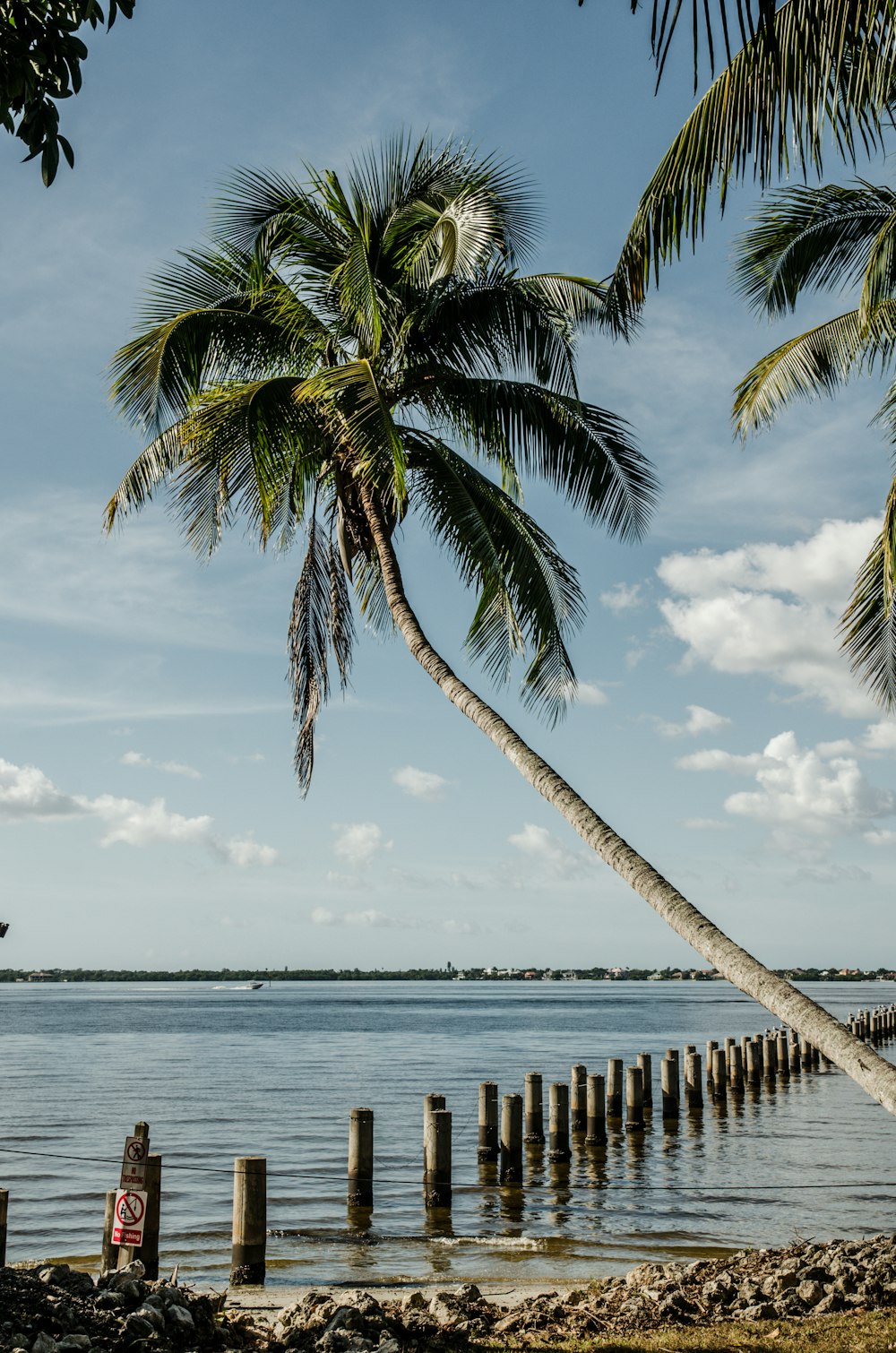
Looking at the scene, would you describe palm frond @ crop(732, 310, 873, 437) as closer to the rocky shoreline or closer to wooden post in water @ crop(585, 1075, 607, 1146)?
the rocky shoreline

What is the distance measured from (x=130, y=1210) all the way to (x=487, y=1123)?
9.62 metres

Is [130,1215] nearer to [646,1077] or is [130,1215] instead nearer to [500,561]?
[500,561]

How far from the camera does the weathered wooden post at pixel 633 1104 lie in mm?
20531

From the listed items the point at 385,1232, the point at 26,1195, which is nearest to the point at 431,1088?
the point at 26,1195

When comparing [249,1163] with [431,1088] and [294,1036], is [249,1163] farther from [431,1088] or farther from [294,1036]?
[294,1036]

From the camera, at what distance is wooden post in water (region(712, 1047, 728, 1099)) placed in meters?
25.6

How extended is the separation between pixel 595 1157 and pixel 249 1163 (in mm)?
9635

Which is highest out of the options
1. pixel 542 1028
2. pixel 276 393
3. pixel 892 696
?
pixel 276 393

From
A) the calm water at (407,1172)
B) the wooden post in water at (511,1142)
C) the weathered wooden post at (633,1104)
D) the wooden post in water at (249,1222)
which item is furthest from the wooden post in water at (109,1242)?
the weathered wooden post at (633,1104)

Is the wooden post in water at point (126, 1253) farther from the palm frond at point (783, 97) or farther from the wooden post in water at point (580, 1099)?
the wooden post in water at point (580, 1099)

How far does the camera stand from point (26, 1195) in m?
16.8

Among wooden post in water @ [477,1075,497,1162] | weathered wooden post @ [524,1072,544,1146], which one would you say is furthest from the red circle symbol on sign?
weathered wooden post @ [524,1072,544,1146]

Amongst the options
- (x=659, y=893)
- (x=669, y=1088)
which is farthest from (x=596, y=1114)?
(x=659, y=893)

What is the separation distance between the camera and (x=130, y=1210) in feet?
28.6
